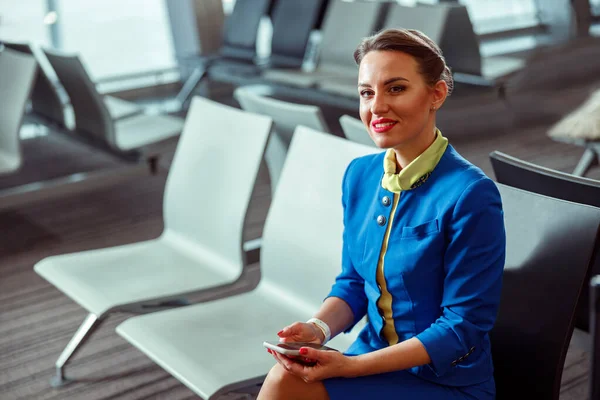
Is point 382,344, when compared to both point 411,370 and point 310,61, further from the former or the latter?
point 310,61

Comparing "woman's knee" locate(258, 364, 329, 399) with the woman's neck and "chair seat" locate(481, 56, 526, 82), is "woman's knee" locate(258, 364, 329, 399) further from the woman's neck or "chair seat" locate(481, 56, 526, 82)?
"chair seat" locate(481, 56, 526, 82)

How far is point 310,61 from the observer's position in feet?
25.8

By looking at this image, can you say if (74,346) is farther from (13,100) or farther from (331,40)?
(331,40)

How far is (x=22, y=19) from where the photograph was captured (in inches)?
267

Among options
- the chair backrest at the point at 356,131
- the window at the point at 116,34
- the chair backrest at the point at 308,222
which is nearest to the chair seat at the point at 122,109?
the window at the point at 116,34

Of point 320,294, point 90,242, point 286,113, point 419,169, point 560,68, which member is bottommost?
point 560,68

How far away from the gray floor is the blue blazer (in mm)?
1127

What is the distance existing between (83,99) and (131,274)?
82.9 inches

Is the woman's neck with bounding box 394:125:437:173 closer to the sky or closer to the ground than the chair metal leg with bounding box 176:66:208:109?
closer to the sky

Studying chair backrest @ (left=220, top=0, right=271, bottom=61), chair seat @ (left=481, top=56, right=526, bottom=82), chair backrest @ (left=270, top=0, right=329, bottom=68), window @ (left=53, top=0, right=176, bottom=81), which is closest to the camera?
chair seat @ (left=481, top=56, right=526, bottom=82)

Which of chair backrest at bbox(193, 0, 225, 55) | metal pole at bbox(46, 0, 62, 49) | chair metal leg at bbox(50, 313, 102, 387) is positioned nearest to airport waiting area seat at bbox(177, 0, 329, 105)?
chair backrest at bbox(193, 0, 225, 55)

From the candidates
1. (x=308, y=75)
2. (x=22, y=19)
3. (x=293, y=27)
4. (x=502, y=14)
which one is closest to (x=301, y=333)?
(x=308, y=75)

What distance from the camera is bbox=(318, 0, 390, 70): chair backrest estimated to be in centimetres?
586

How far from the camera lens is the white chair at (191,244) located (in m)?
2.49
